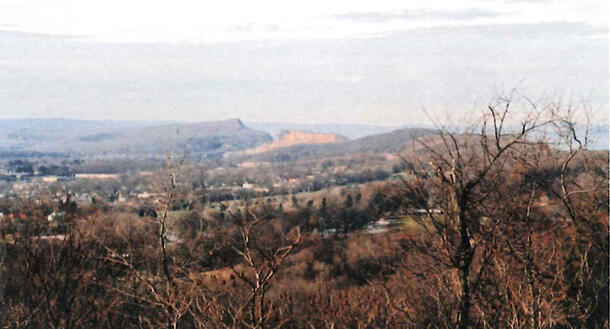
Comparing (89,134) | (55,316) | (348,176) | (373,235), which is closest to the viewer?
(55,316)

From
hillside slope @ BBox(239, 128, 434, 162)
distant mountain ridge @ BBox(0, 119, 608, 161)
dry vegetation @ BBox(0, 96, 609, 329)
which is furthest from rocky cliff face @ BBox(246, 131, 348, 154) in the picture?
dry vegetation @ BBox(0, 96, 609, 329)

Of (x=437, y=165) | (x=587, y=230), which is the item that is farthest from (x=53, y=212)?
(x=587, y=230)

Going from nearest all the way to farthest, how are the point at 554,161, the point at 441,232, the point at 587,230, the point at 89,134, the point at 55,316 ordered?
the point at 441,232, the point at 55,316, the point at 554,161, the point at 587,230, the point at 89,134

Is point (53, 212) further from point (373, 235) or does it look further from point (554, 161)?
point (373, 235)

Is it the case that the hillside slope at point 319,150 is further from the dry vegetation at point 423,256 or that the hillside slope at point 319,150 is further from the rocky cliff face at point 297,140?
the dry vegetation at point 423,256

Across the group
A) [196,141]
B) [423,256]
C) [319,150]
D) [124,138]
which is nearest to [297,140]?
[319,150]

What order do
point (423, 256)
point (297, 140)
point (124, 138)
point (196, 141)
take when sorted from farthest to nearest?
point (297, 140), point (124, 138), point (196, 141), point (423, 256)

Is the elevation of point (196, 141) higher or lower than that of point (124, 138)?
higher

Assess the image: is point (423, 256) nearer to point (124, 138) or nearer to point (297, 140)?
point (297, 140)

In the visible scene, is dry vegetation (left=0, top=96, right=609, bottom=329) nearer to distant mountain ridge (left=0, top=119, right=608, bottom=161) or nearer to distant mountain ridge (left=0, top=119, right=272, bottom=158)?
distant mountain ridge (left=0, top=119, right=608, bottom=161)
